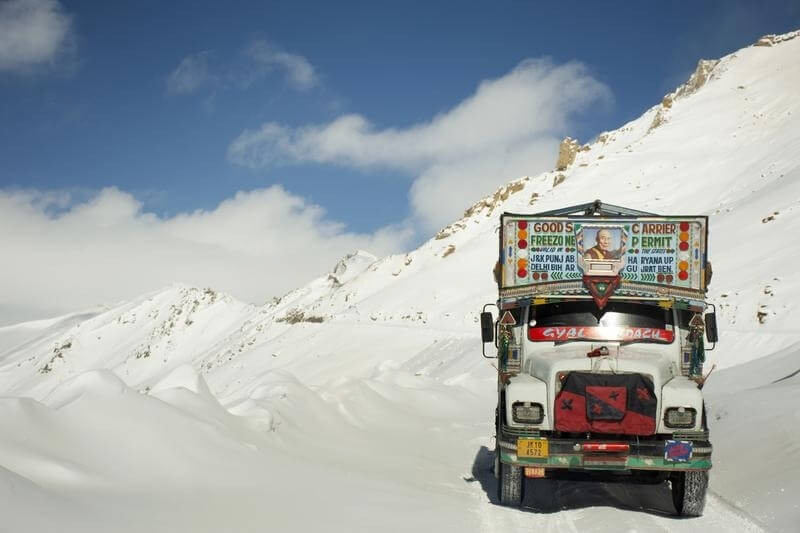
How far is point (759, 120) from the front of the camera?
225 feet

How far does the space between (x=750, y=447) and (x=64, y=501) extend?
33.0ft

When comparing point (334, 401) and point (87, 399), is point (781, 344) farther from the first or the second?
point (87, 399)

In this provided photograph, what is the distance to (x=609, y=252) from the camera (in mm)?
10109

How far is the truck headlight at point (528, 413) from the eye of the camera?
355 inches

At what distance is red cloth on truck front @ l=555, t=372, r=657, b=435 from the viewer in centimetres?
870

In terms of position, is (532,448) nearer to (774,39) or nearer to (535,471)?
(535,471)

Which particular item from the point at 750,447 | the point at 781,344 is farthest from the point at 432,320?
the point at 750,447

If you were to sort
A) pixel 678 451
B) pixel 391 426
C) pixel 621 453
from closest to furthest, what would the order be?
pixel 678 451
pixel 621 453
pixel 391 426

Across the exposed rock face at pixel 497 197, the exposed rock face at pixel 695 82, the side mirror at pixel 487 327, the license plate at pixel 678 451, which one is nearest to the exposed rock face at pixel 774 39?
the exposed rock face at pixel 695 82

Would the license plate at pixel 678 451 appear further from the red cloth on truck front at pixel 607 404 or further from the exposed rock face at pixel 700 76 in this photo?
the exposed rock face at pixel 700 76

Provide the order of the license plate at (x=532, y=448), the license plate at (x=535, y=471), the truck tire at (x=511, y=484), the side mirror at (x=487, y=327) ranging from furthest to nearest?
the side mirror at (x=487, y=327), the truck tire at (x=511, y=484), the license plate at (x=535, y=471), the license plate at (x=532, y=448)

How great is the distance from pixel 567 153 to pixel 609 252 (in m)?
75.4

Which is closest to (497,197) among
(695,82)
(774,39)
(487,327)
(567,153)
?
(567,153)

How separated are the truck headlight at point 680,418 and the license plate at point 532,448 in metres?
1.59
